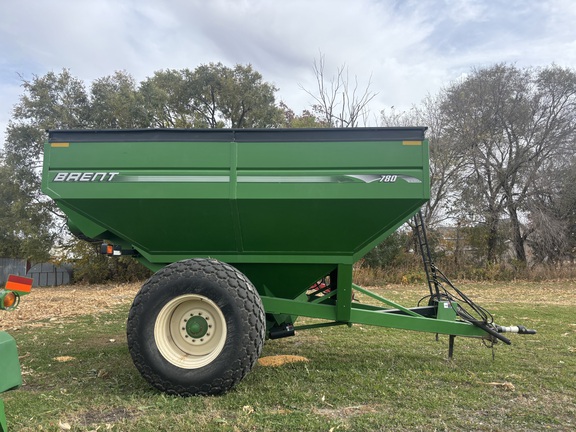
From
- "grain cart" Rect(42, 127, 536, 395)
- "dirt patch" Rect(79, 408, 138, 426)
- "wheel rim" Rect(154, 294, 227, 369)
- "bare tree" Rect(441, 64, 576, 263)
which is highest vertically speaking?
"bare tree" Rect(441, 64, 576, 263)

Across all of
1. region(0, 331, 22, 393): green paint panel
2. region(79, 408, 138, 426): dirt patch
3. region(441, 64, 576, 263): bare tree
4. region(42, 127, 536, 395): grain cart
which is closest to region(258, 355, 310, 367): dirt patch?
region(42, 127, 536, 395): grain cart

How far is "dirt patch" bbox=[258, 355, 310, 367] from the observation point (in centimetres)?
454

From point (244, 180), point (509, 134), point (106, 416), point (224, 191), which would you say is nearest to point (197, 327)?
point (106, 416)

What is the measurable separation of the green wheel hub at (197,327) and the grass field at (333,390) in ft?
1.63

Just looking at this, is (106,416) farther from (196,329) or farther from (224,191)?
(224,191)

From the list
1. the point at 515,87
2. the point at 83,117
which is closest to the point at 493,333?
the point at 515,87

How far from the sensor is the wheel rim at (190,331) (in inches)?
140

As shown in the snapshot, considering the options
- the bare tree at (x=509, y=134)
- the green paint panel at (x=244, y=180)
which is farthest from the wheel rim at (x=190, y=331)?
the bare tree at (x=509, y=134)

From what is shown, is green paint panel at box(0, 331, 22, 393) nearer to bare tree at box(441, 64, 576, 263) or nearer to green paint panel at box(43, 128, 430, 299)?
green paint panel at box(43, 128, 430, 299)

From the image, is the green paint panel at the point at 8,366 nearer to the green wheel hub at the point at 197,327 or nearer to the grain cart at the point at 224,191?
the grain cart at the point at 224,191

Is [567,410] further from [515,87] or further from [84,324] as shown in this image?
[515,87]

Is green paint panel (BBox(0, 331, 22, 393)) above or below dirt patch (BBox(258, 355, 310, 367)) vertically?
above

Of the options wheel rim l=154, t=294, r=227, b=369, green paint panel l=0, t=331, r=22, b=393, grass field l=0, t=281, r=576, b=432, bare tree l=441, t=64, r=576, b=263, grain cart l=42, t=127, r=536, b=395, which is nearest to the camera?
green paint panel l=0, t=331, r=22, b=393

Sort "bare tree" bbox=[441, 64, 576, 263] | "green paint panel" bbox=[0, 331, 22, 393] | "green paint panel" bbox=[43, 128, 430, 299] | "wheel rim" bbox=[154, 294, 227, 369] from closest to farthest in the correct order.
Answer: "green paint panel" bbox=[0, 331, 22, 393] → "wheel rim" bbox=[154, 294, 227, 369] → "green paint panel" bbox=[43, 128, 430, 299] → "bare tree" bbox=[441, 64, 576, 263]
